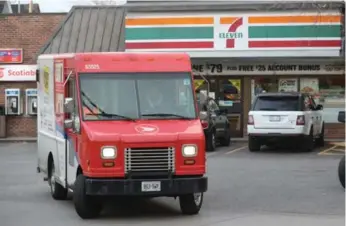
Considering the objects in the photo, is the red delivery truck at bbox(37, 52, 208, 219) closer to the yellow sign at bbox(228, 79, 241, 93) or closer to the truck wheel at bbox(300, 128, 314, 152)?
the truck wheel at bbox(300, 128, 314, 152)

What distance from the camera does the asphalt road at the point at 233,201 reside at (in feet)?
33.4

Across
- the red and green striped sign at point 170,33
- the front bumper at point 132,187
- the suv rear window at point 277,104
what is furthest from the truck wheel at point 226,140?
the front bumper at point 132,187

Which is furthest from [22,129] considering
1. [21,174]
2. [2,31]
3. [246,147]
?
[21,174]

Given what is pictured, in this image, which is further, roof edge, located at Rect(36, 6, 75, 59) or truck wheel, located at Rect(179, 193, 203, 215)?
roof edge, located at Rect(36, 6, 75, 59)

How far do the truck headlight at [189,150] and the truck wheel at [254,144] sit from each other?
37.8 feet

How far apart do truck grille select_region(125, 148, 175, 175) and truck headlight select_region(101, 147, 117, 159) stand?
0.56 feet

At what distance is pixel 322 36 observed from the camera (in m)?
24.9

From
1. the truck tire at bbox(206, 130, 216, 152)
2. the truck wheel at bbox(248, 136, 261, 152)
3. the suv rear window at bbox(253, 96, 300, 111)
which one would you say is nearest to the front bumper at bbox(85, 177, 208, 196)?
the suv rear window at bbox(253, 96, 300, 111)

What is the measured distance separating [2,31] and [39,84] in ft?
50.3

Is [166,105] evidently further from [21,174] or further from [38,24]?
[38,24]

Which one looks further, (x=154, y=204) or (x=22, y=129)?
(x=22, y=129)

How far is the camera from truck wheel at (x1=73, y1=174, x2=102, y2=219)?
10109 millimetres

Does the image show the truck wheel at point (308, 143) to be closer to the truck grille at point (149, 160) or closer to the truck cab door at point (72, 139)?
the truck cab door at point (72, 139)

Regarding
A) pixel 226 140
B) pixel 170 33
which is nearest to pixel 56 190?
pixel 226 140
